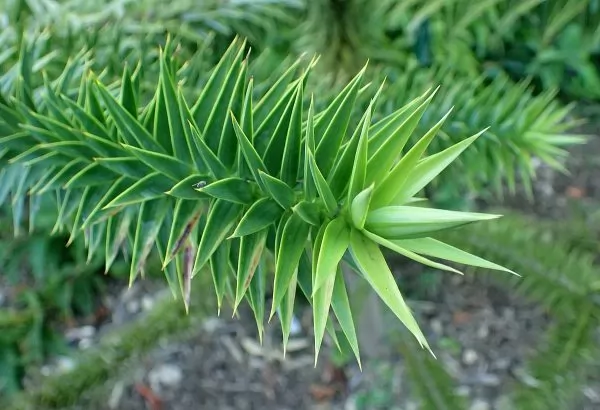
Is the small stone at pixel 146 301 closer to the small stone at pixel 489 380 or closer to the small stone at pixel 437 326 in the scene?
the small stone at pixel 437 326

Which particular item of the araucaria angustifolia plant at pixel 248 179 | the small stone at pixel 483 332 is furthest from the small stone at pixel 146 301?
the araucaria angustifolia plant at pixel 248 179

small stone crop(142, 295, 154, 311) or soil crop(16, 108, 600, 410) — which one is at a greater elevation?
soil crop(16, 108, 600, 410)

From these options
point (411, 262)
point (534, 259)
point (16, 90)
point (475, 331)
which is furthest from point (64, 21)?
point (475, 331)

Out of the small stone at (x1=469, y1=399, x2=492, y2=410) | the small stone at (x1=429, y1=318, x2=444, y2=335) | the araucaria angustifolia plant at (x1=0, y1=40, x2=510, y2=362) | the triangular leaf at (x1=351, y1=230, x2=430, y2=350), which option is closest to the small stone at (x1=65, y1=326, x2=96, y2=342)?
the small stone at (x1=429, y1=318, x2=444, y2=335)

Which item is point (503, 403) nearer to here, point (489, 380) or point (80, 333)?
point (489, 380)

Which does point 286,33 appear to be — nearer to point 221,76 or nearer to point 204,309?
point 204,309

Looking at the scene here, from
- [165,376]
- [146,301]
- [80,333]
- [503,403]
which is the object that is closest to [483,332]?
[503,403]

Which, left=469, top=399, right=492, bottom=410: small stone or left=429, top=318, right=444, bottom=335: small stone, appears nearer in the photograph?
left=469, top=399, right=492, bottom=410: small stone

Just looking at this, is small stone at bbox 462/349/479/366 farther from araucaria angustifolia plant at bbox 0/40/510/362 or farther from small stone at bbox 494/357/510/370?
araucaria angustifolia plant at bbox 0/40/510/362
